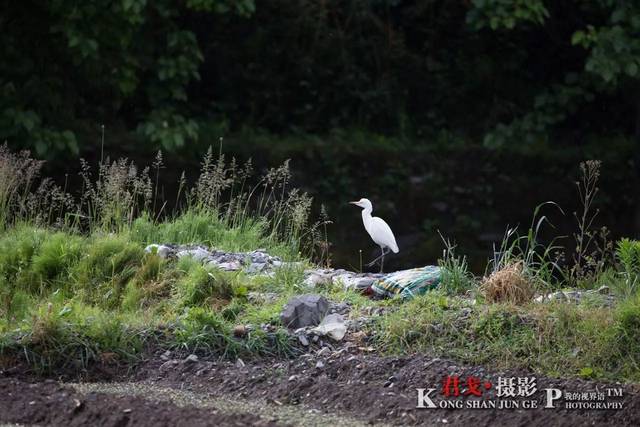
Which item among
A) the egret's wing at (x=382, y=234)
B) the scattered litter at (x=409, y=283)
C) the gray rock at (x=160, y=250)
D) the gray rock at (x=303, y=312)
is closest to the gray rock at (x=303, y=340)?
the gray rock at (x=303, y=312)

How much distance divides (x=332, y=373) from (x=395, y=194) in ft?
27.4

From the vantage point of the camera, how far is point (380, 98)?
14.5 m

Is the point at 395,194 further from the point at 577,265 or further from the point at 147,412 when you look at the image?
the point at 147,412

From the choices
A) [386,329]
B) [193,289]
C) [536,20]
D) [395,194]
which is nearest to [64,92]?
[395,194]

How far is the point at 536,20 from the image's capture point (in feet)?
37.4

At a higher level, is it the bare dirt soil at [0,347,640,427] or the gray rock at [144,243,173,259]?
the gray rock at [144,243,173,259]

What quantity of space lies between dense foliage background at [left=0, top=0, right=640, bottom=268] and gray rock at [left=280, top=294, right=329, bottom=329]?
5.60 m

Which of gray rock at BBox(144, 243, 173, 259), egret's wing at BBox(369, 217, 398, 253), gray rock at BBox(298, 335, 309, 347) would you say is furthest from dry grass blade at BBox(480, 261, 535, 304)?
gray rock at BBox(144, 243, 173, 259)

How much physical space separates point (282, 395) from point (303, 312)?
31.2 inches

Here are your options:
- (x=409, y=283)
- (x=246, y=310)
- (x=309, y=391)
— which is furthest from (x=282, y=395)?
(x=409, y=283)

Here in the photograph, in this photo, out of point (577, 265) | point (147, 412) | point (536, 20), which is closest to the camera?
point (147, 412)

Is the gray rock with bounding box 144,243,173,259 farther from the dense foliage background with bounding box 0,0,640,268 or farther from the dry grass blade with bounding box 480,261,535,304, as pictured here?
the dense foliage background with bounding box 0,0,640,268

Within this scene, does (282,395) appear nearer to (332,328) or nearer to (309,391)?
(309,391)

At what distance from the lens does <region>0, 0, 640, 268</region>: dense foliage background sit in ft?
37.7
